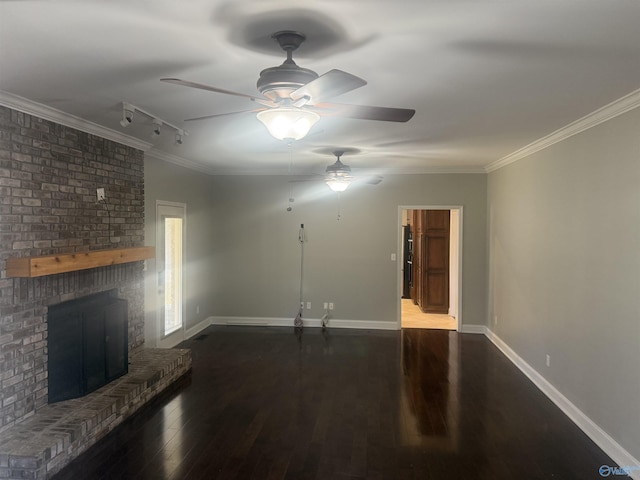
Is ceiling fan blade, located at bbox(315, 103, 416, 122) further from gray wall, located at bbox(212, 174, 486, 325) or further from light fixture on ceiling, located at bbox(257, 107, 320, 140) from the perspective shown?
gray wall, located at bbox(212, 174, 486, 325)

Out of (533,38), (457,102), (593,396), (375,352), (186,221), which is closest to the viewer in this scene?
(533,38)

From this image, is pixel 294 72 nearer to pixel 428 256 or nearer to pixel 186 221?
pixel 186 221

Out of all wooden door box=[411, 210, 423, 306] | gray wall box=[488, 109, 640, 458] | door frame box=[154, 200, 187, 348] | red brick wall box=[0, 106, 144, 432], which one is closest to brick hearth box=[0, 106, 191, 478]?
red brick wall box=[0, 106, 144, 432]

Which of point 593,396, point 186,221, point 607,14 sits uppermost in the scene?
point 607,14

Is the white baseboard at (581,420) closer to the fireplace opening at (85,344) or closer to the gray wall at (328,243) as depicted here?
the gray wall at (328,243)

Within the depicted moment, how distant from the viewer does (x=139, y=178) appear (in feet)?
15.8

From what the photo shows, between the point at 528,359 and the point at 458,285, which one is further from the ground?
the point at 458,285

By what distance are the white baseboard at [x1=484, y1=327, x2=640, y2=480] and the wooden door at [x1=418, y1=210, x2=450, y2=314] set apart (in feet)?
9.20

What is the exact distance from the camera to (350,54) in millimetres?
2238

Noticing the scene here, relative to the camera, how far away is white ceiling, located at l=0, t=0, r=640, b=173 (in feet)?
5.85

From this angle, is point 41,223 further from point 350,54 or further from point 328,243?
point 328,243

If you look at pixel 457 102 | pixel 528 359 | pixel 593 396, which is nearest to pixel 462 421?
pixel 593 396

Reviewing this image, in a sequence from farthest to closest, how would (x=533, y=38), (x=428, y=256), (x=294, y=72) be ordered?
(x=428, y=256) < (x=533, y=38) < (x=294, y=72)

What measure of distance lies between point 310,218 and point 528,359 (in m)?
3.82
